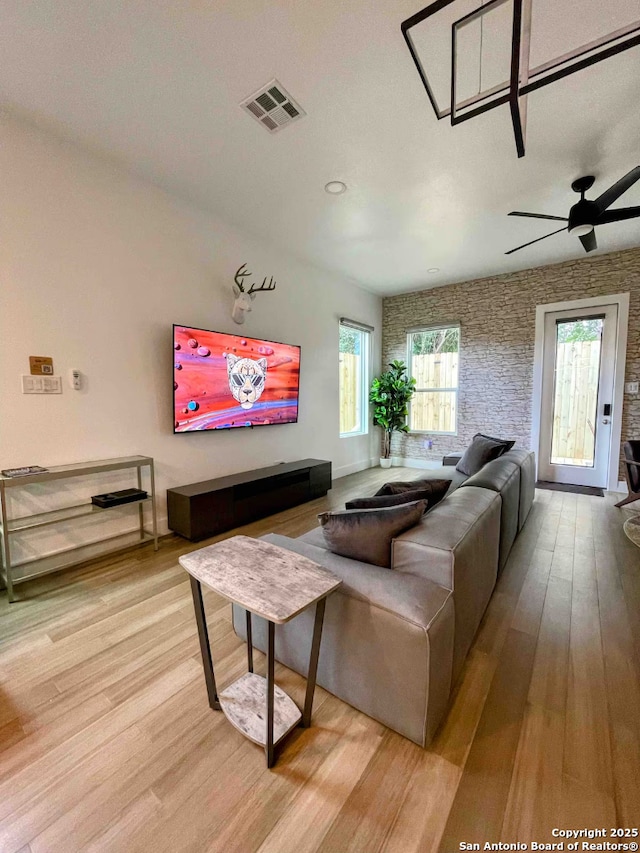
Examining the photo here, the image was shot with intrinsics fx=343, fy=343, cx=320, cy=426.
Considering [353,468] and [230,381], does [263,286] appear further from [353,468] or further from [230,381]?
[353,468]

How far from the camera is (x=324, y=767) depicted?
116 centimetres

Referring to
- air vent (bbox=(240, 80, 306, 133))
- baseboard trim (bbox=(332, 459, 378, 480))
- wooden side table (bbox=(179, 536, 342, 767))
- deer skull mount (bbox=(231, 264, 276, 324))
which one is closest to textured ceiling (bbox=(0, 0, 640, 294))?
air vent (bbox=(240, 80, 306, 133))

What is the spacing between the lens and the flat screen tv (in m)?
3.05

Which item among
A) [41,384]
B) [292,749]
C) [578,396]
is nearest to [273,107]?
[41,384]

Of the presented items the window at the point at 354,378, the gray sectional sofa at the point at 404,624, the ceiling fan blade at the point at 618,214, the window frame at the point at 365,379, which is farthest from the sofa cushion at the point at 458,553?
the window frame at the point at 365,379

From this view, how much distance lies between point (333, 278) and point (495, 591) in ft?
13.9

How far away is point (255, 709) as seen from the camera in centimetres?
132

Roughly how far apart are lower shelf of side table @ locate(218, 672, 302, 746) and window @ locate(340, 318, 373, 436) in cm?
410

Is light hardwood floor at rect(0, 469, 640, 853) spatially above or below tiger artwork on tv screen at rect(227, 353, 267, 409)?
below

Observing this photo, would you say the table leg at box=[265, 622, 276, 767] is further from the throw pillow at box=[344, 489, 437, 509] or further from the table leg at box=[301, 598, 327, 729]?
the throw pillow at box=[344, 489, 437, 509]

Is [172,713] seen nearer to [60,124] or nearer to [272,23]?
[272,23]

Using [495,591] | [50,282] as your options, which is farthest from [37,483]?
[495,591]

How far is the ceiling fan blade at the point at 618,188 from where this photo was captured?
2.18 meters

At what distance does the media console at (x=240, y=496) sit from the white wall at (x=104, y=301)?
20cm
